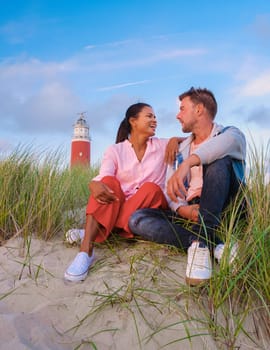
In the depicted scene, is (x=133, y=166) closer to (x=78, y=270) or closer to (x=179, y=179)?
(x=179, y=179)

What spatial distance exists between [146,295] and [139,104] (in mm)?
1605

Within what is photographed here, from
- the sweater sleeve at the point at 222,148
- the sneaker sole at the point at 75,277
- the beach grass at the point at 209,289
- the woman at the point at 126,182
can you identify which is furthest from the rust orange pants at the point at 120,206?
the sweater sleeve at the point at 222,148

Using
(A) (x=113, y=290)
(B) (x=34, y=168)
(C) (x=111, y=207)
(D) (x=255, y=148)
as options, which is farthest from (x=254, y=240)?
(B) (x=34, y=168)

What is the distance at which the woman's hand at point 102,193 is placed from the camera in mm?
2756

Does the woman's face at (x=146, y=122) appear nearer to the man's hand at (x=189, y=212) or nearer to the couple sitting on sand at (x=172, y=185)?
the couple sitting on sand at (x=172, y=185)

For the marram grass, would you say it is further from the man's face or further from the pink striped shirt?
the man's face

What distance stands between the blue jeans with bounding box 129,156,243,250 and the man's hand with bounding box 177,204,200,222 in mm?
47

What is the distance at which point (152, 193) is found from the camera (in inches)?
114

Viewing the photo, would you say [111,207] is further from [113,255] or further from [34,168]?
[34,168]

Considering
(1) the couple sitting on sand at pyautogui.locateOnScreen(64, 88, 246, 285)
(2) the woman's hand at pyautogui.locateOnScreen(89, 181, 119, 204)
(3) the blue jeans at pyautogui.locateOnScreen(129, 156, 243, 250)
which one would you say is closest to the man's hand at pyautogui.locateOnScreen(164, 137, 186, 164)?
(1) the couple sitting on sand at pyautogui.locateOnScreen(64, 88, 246, 285)

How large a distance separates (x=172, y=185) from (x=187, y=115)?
0.66m

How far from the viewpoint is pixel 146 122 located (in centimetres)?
321

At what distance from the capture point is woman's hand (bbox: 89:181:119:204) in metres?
2.76

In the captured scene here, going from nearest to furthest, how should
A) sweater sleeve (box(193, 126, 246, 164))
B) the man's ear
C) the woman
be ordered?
sweater sleeve (box(193, 126, 246, 164)), the woman, the man's ear
